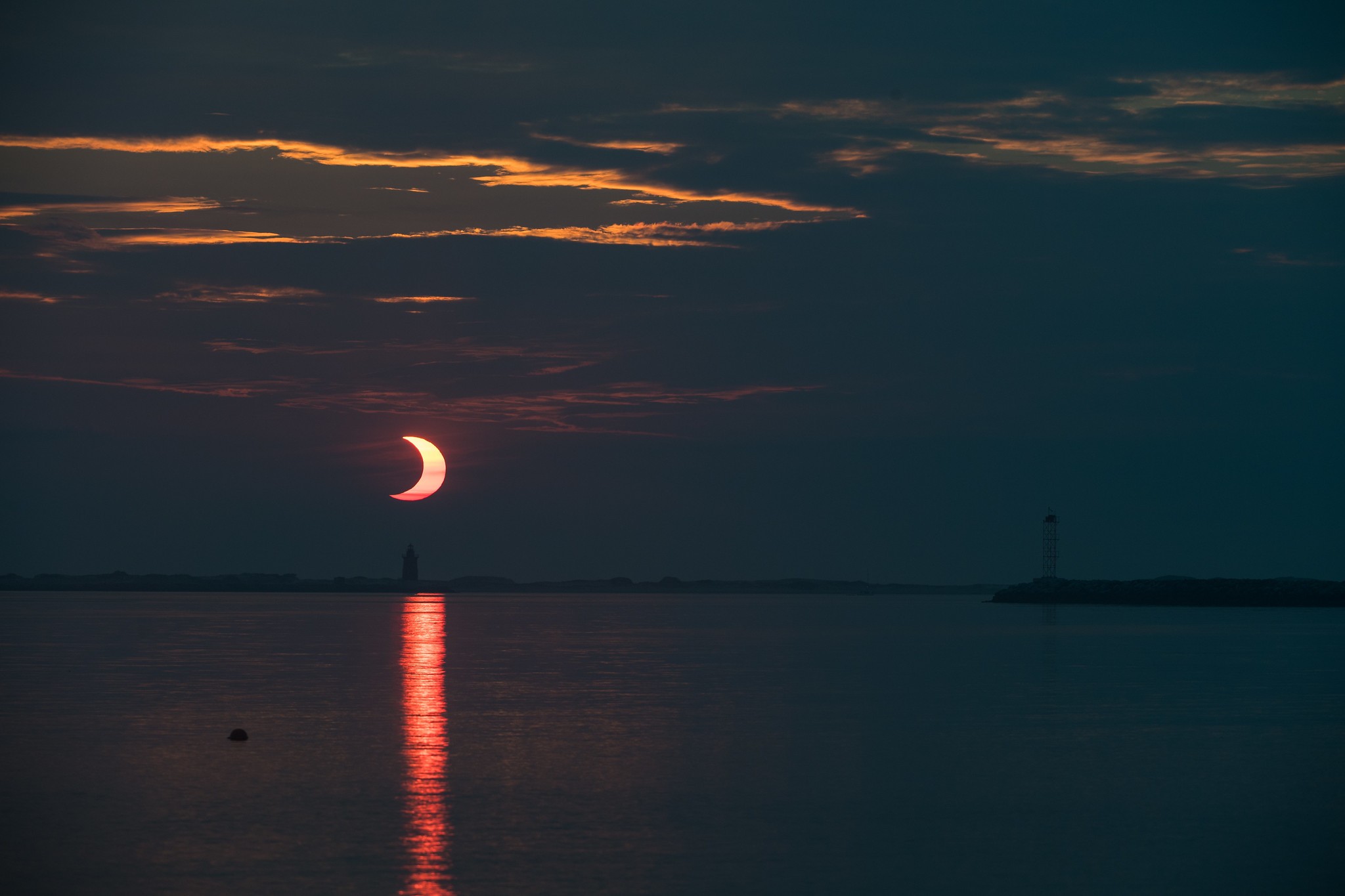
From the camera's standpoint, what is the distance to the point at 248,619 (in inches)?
5246

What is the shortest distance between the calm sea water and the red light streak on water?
0.37 feet

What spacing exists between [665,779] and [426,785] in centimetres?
510

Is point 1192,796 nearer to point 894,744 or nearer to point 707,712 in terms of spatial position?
point 894,744

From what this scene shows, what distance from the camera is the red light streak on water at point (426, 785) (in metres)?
20.3

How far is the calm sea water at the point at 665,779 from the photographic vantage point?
68.7 ft

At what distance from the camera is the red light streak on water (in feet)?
66.6

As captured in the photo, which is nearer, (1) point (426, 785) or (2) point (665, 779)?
(1) point (426, 785)

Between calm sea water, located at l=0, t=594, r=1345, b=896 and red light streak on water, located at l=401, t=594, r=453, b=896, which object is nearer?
red light streak on water, located at l=401, t=594, r=453, b=896

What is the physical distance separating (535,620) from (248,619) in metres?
28.7

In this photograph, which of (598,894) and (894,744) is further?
(894,744)

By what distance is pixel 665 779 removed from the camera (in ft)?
95.0

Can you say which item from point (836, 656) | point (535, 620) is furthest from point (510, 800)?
point (535, 620)

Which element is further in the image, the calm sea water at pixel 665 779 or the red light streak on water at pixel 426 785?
the calm sea water at pixel 665 779

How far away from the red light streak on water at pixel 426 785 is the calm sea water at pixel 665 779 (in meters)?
0.11
